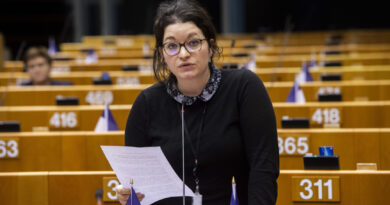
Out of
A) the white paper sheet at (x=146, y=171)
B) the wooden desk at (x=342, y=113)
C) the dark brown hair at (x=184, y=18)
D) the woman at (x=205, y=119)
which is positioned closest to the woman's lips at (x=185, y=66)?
the woman at (x=205, y=119)

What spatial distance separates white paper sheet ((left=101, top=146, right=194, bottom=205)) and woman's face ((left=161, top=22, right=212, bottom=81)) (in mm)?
270

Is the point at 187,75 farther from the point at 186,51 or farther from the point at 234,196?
the point at 234,196

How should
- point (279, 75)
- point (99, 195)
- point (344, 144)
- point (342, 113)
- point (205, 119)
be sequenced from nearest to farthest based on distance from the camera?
point (205, 119) < point (99, 195) < point (344, 144) < point (342, 113) < point (279, 75)

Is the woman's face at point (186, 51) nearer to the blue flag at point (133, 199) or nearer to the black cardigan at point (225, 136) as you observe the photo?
the black cardigan at point (225, 136)

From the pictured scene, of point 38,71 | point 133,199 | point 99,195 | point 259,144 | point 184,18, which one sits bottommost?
point 99,195

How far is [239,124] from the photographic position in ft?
5.66

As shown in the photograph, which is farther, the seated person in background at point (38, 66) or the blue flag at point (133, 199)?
the seated person in background at point (38, 66)

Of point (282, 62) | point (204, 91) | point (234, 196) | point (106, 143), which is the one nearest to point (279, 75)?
point (282, 62)

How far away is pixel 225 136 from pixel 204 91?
0.16 metres

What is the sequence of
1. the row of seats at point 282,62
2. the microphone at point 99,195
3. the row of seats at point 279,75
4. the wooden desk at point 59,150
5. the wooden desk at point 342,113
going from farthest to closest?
1. the row of seats at point 282,62
2. the row of seats at point 279,75
3. the wooden desk at point 342,113
4. the wooden desk at point 59,150
5. the microphone at point 99,195

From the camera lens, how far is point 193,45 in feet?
5.69

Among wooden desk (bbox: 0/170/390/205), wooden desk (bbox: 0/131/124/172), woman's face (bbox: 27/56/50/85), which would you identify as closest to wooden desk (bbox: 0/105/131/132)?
wooden desk (bbox: 0/131/124/172)

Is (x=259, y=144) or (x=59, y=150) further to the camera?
(x=59, y=150)

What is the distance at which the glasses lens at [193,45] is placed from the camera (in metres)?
1.73
